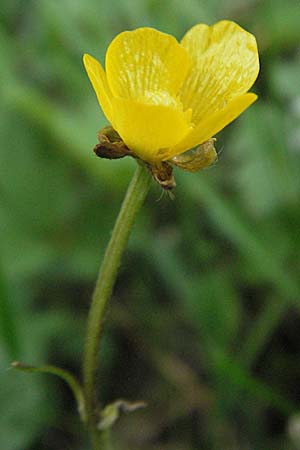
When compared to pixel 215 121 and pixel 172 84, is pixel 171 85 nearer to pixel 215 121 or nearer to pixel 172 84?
pixel 172 84

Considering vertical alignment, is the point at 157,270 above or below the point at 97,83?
below

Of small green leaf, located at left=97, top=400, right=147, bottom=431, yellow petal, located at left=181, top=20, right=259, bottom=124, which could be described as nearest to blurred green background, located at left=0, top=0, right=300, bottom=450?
small green leaf, located at left=97, top=400, right=147, bottom=431

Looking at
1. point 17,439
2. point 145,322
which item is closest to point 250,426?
point 145,322

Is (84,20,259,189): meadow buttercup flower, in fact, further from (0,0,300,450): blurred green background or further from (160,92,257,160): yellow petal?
(0,0,300,450): blurred green background

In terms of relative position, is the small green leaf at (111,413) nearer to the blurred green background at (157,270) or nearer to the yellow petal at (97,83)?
the blurred green background at (157,270)

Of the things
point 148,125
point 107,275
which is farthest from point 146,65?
point 107,275

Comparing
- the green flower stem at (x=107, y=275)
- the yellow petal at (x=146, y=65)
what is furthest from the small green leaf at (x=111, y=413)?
the yellow petal at (x=146, y=65)

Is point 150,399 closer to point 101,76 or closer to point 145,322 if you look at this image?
point 145,322
